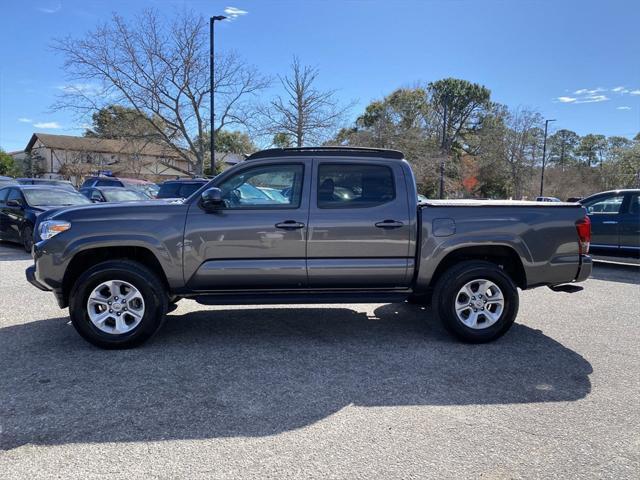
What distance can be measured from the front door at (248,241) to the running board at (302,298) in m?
0.09

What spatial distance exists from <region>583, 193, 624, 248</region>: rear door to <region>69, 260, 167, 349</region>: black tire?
29.7ft

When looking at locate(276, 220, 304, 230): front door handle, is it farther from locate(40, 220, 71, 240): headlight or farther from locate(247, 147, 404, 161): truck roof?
locate(40, 220, 71, 240): headlight

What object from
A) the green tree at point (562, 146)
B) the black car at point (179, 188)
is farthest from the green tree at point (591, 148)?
the black car at point (179, 188)

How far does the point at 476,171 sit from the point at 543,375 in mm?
42978

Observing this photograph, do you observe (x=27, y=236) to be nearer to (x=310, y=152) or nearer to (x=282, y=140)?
(x=310, y=152)

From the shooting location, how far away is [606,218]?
9.84m

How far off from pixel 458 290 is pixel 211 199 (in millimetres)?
2647

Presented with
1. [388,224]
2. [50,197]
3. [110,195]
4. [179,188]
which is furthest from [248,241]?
[110,195]

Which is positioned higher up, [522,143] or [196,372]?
[522,143]

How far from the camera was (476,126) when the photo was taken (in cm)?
4997

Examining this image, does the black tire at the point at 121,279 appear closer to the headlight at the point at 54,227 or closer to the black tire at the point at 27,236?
the headlight at the point at 54,227

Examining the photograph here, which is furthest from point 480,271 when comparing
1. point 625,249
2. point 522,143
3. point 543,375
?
point 522,143

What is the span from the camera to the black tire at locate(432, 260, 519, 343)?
469 centimetres

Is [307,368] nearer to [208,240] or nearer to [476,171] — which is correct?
[208,240]
